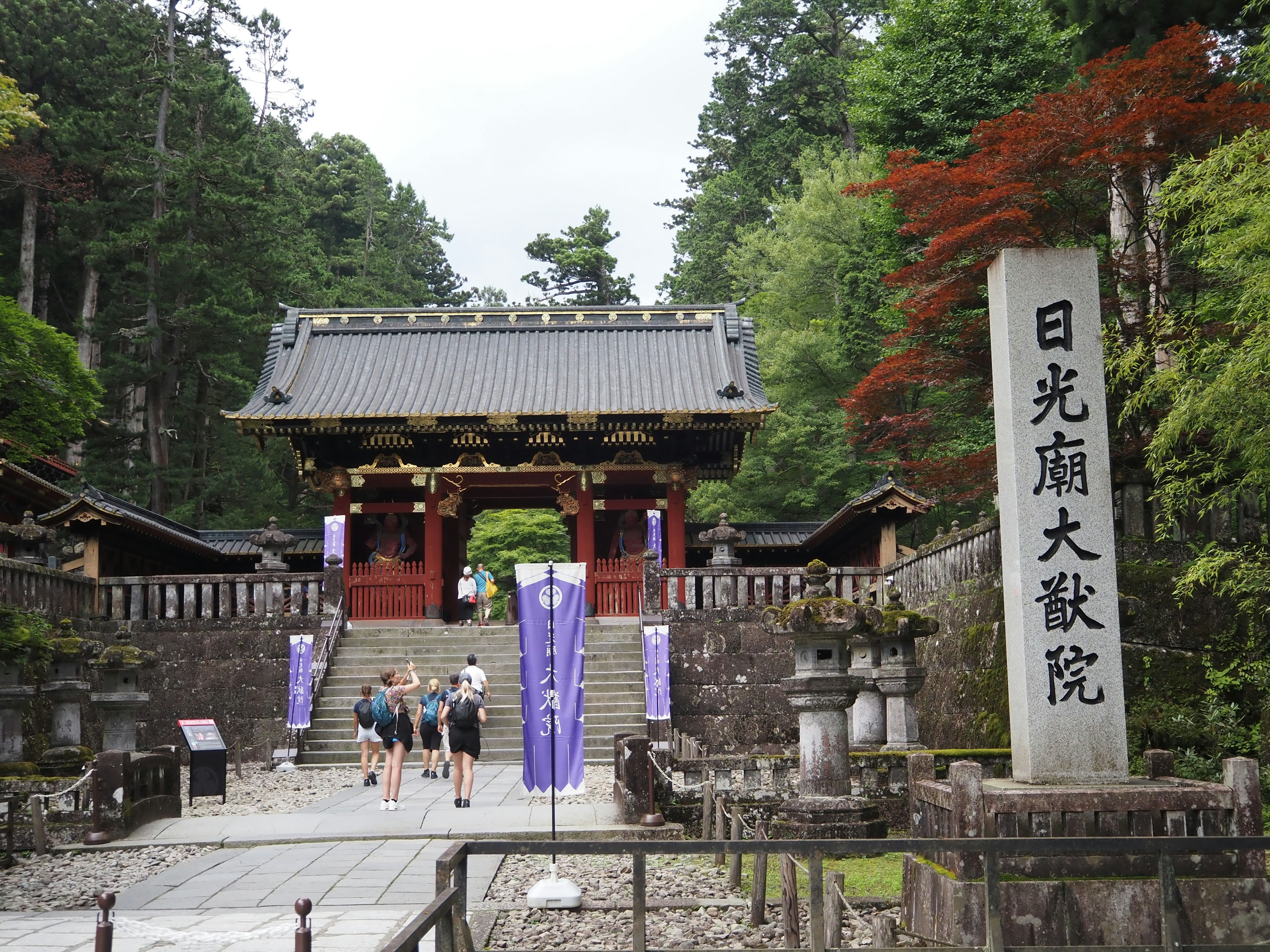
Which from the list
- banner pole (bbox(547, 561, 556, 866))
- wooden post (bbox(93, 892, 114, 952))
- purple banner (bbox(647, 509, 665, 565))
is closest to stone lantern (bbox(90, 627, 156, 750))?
banner pole (bbox(547, 561, 556, 866))

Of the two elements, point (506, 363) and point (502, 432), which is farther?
point (506, 363)

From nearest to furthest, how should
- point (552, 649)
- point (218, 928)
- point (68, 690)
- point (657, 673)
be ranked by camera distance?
point (218, 928), point (552, 649), point (68, 690), point (657, 673)

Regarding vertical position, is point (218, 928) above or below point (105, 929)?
below

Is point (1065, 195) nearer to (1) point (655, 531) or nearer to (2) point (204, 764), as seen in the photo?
(1) point (655, 531)

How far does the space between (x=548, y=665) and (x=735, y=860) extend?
2053mm

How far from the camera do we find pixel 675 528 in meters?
21.2

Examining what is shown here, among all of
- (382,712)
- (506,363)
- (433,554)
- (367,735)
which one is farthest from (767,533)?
(382,712)

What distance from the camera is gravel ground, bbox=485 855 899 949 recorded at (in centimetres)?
626

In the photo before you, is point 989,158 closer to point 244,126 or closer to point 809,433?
point 809,433

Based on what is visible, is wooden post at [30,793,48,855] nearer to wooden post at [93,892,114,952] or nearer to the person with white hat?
wooden post at [93,892,114,952]

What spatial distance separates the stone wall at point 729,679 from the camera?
1600cm

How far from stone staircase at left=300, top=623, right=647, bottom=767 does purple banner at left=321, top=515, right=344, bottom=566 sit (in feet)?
7.17

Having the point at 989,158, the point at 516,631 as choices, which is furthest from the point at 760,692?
the point at 989,158

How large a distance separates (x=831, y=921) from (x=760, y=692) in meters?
11.3
